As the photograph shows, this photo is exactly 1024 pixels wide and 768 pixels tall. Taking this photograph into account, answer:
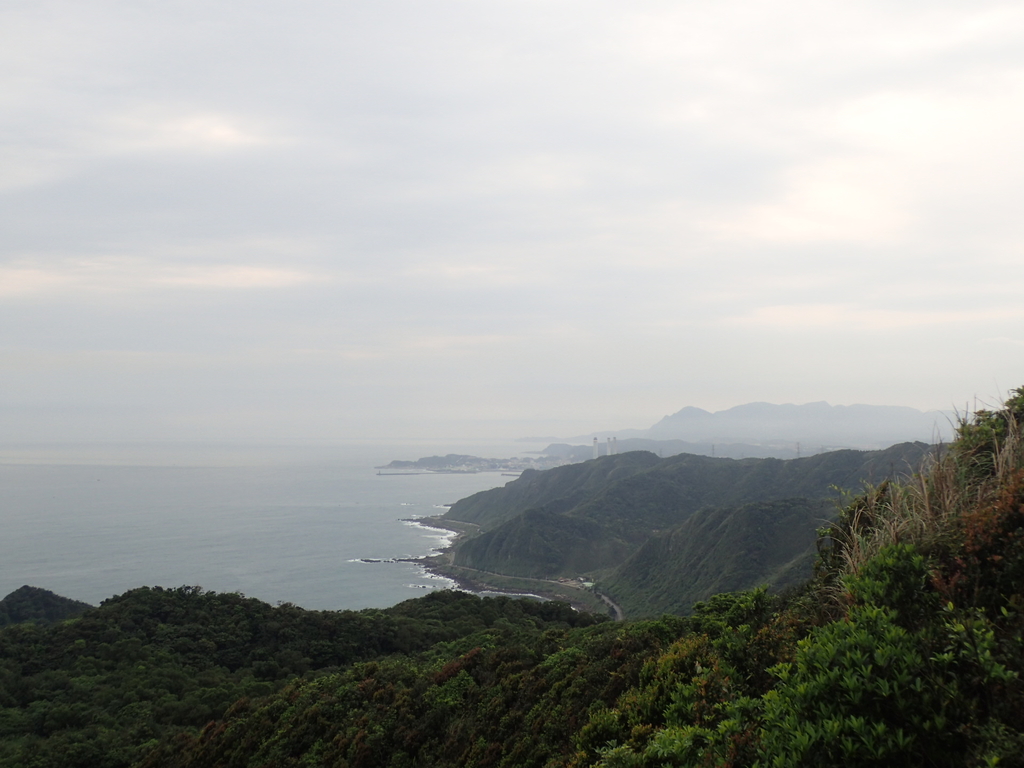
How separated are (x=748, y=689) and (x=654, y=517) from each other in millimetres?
86090

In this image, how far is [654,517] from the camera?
287ft

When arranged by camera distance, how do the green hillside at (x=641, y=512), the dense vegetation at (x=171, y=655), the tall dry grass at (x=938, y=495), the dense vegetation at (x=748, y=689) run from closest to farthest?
the dense vegetation at (x=748, y=689) → the tall dry grass at (x=938, y=495) → the dense vegetation at (x=171, y=655) → the green hillside at (x=641, y=512)

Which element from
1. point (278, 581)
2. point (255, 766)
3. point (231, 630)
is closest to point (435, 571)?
point (278, 581)

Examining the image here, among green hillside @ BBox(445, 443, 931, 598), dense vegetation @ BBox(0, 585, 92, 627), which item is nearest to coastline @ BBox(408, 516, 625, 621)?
green hillside @ BBox(445, 443, 931, 598)

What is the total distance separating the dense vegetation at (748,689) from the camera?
3277 millimetres

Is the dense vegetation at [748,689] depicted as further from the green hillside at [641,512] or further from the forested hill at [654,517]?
the green hillside at [641,512]

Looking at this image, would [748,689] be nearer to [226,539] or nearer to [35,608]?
[35,608]

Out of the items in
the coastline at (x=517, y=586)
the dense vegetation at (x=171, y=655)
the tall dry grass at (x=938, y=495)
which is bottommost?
the coastline at (x=517, y=586)

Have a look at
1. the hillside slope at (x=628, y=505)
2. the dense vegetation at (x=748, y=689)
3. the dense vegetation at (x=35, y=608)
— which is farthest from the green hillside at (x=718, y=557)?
the dense vegetation at (x=35, y=608)

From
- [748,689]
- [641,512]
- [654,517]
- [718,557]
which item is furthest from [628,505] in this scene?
[748,689]

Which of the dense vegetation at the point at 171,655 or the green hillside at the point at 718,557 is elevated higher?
the dense vegetation at the point at 171,655

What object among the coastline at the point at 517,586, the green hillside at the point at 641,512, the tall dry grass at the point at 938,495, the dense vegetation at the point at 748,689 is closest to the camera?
the dense vegetation at the point at 748,689

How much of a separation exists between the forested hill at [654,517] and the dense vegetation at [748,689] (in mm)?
40826

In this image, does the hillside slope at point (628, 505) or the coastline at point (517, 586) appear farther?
the hillside slope at point (628, 505)
